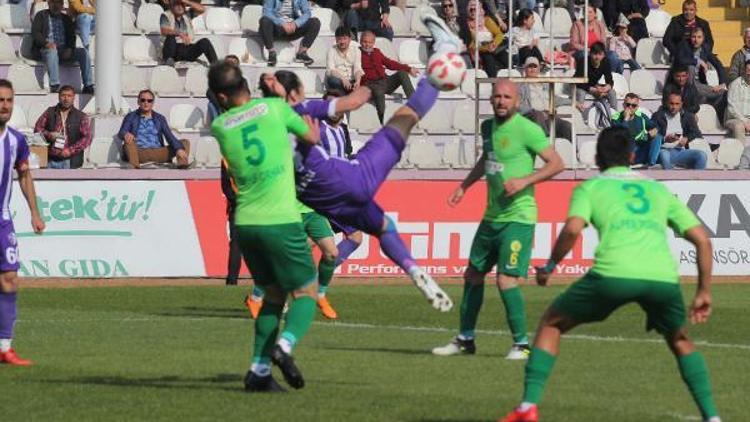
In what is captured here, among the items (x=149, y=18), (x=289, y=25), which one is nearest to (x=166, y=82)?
(x=149, y=18)

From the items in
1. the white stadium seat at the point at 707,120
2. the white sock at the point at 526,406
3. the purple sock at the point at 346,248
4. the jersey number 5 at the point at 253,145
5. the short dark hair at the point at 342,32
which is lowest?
the white stadium seat at the point at 707,120

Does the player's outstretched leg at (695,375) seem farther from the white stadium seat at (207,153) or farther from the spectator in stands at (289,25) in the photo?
the spectator in stands at (289,25)

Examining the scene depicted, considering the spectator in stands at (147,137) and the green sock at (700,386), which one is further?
the spectator in stands at (147,137)

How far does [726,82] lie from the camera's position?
30766 mm

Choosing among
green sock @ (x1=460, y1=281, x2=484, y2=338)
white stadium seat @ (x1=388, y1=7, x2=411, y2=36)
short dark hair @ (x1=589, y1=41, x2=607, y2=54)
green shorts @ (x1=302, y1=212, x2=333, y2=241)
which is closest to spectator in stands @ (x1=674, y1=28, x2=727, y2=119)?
short dark hair @ (x1=589, y1=41, x2=607, y2=54)

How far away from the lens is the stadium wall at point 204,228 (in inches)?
939

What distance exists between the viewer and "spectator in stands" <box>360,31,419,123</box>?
28125 mm

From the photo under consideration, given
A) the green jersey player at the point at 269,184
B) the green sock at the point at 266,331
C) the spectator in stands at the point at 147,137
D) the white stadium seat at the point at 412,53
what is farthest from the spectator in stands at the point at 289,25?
the green jersey player at the point at 269,184

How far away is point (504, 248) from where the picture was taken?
15008 millimetres

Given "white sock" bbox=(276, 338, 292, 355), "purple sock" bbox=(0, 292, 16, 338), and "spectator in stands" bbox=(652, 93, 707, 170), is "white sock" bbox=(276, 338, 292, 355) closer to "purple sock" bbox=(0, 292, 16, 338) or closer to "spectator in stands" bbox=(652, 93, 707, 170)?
"purple sock" bbox=(0, 292, 16, 338)

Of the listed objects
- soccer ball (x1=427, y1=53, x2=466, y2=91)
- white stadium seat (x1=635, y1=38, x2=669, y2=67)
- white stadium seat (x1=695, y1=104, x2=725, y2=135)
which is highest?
soccer ball (x1=427, y1=53, x2=466, y2=91)

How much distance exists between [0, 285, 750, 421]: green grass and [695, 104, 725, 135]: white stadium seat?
30.6 ft

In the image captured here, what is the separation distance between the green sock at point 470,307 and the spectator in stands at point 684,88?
14629mm

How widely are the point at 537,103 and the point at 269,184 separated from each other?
17.3 m
